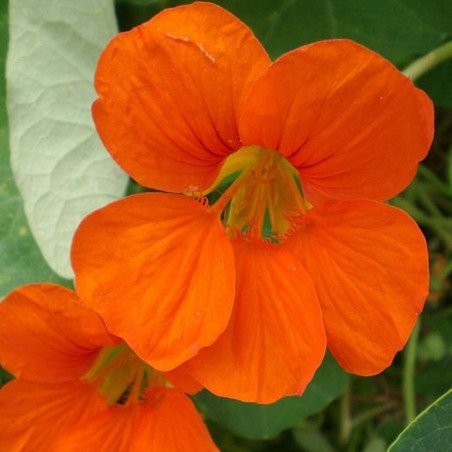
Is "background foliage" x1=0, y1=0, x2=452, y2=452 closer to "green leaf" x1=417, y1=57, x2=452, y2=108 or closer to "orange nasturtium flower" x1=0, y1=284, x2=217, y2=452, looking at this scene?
"green leaf" x1=417, y1=57, x2=452, y2=108

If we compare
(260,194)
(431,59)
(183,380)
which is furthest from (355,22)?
(183,380)

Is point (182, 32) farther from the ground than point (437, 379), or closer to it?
farther from the ground

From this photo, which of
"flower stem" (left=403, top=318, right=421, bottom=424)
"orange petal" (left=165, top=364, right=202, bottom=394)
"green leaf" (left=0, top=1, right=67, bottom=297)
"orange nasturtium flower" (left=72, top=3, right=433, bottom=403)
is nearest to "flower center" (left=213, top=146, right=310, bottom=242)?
"orange nasturtium flower" (left=72, top=3, right=433, bottom=403)

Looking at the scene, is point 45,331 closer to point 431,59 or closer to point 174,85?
point 174,85

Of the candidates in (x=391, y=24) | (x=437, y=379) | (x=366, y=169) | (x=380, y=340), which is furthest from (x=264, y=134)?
(x=437, y=379)

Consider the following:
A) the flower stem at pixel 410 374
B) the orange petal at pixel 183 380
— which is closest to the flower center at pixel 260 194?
the orange petal at pixel 183 380

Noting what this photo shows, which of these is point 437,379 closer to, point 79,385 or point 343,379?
point 343,379
